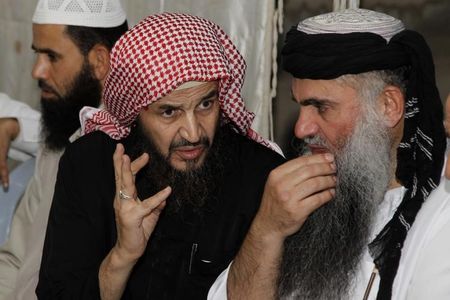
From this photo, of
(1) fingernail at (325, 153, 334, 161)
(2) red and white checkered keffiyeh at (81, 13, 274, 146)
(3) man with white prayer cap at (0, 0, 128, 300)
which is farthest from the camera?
(3) man with white prayer cap at (0, 0, 128, 300)

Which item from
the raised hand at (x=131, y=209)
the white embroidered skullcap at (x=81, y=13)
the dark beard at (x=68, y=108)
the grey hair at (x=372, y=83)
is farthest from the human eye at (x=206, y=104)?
the white embroidered skullcap at (x=81, y=13)

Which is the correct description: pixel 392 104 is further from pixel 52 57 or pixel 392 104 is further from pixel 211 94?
pixel 52 57

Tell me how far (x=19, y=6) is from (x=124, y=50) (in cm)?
326

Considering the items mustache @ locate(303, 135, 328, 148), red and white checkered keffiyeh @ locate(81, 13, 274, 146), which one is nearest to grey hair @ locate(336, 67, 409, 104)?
mustache @ locate(303, 135, 328, 148)

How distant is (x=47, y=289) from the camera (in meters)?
4.11

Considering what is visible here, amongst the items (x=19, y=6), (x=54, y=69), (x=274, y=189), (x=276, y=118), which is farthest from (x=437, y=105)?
(x=19, y=6)

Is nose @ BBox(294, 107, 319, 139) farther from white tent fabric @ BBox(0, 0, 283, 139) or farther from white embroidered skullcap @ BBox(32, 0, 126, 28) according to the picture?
white embroidered skullcap @ BBox(32, 0, 126, 28)

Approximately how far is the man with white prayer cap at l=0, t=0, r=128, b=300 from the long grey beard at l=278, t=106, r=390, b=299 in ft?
6.45

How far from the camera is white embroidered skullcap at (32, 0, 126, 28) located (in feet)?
18.3

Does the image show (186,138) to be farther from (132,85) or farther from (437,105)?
(437,105)

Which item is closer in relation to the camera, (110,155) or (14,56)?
(110,155)

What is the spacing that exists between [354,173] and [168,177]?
2.96ft

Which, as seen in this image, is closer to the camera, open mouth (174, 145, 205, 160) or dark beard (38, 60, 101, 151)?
open mouth (174, 145, 205, 160)

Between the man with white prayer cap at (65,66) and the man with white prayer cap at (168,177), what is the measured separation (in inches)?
42.5
